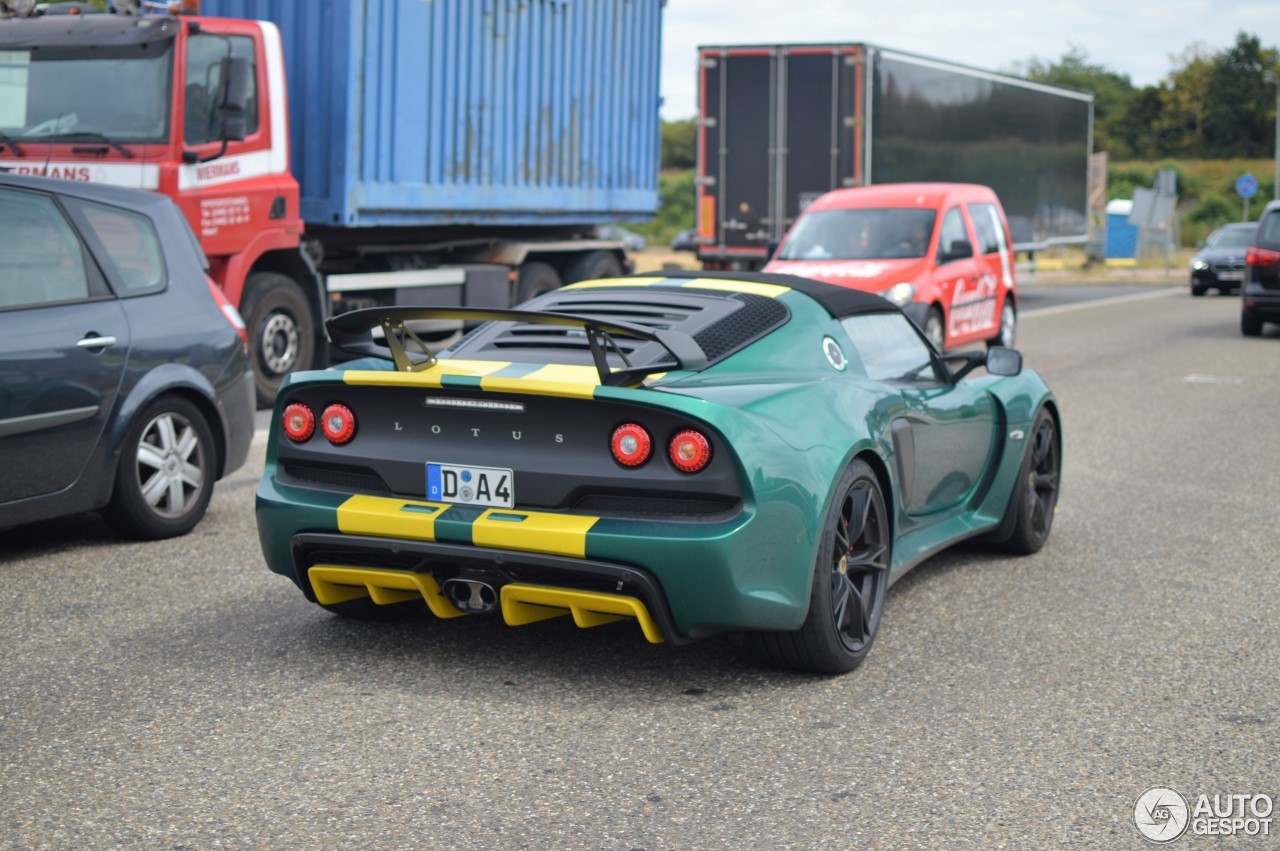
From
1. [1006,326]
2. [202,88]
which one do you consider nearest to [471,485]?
[202,88]

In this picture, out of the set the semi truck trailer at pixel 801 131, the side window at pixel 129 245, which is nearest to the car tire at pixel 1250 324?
the semi truck trailer at pixel 801 131

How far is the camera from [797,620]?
4508 millimetres

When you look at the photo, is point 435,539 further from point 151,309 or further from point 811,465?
point 151,309

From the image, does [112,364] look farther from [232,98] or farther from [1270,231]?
[1270,231]

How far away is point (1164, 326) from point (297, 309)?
13.7m

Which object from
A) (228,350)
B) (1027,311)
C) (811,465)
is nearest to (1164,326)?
(1027,311)

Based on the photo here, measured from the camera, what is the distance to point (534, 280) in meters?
16.2

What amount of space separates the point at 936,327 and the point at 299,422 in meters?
10.3

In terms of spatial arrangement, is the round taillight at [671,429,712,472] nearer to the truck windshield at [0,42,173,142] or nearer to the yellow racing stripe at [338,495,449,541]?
the yellow racing stripe at [338,495,449,541]

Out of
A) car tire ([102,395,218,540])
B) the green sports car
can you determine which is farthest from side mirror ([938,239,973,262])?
the green sports car

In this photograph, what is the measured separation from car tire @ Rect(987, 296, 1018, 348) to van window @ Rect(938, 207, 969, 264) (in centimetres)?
145

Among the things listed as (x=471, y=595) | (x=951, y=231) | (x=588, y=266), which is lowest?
(x=471, y=595)

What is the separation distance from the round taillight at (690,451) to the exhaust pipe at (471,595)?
688mm

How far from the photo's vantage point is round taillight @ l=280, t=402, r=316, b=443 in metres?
4.93
